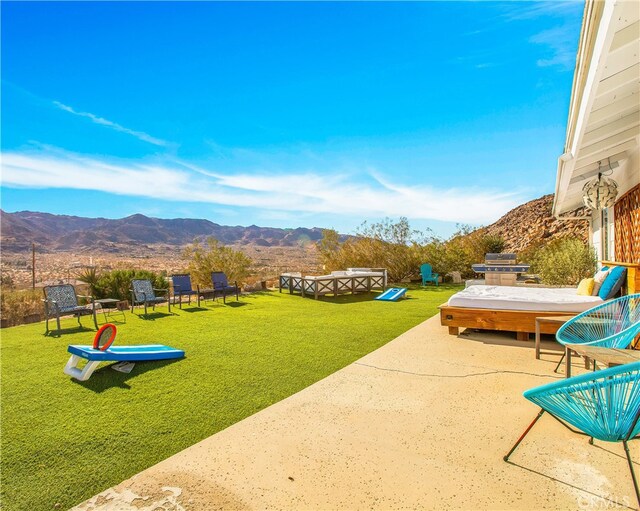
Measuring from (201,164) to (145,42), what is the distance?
1257 cm

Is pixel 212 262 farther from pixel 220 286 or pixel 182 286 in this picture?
pixel 182 286

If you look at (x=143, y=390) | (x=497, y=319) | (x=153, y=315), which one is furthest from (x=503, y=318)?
(x=153, y=315)

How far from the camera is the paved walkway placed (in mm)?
2051

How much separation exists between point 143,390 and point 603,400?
3.81 metres

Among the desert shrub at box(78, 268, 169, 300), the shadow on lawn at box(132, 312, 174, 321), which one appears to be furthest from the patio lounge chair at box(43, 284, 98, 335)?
the desert shrub at box(78, 268, 169, 300)

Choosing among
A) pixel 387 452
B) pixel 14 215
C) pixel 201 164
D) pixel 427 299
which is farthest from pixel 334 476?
pixel 14 215

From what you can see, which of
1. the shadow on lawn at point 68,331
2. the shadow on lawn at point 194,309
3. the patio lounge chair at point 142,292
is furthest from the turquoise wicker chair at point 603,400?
the shadow on lawn at point 194,309

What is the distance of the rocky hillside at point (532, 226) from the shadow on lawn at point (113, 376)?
2511 centimetres

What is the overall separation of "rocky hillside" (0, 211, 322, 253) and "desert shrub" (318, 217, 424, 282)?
67.5 feet

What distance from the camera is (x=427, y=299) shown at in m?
11.0

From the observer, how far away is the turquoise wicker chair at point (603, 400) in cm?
186

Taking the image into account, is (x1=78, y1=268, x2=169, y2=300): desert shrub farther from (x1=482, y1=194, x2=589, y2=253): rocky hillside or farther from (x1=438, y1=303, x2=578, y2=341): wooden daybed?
(x1=482, y1=194, x2=589, y2=253): rocky hillside

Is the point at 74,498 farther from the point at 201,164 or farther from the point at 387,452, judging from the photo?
the point at 201,164

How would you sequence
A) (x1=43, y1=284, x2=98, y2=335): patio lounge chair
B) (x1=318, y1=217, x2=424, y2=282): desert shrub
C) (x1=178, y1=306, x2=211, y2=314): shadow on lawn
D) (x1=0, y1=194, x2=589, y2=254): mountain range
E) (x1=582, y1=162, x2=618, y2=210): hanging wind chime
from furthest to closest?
(x1=0, y1=194, x2=589, y2=254): mountain range < (x1=318, y1=217, x2=424, y2=282): desert shrub < (x1=178, y1=306, x2=211, y2=314): shadow on lawn < (x1=43, y1=284, x2=98, y2=335): patio lounge chair < (x1=582, y1=162, x2=618, y2=210): hanging wind chime
